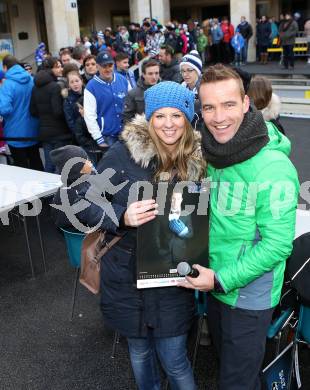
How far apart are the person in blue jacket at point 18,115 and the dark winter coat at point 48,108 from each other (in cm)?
12

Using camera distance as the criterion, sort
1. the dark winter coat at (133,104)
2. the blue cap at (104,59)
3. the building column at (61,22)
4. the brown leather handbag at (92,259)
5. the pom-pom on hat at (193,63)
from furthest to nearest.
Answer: the building column at (61,22) < the blue cap at (104,59) < the dark winter coat at (133,104) < the pom-pom on hat at (193,63) < the brown leather handbag at (92,259)

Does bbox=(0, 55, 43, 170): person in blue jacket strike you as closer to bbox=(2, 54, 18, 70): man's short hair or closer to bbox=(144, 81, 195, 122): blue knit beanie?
bbox=(2, 54, 18, 70): man's short hair

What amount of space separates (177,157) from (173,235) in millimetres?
328

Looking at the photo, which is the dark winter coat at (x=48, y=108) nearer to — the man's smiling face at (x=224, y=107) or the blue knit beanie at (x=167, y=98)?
the blue knit beanie at (x=167, y=98)

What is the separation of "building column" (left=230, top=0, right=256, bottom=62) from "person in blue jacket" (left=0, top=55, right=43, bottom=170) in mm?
15640

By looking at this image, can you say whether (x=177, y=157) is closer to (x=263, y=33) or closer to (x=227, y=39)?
(x=227, y=39)

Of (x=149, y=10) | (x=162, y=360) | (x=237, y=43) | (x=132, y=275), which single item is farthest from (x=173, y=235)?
(x=149, y=10)

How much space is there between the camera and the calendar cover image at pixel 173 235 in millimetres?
1825

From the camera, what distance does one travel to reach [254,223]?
5.68 feet

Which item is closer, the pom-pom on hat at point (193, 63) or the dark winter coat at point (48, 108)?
the pom-pom on hat at point (193, 63)

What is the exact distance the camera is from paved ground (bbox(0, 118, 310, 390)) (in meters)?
2.80

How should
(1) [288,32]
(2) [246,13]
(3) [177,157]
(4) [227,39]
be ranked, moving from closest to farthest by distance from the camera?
(3) [177,157]
(1) [288,32]
(4) [227,39]
(2) [246,13]

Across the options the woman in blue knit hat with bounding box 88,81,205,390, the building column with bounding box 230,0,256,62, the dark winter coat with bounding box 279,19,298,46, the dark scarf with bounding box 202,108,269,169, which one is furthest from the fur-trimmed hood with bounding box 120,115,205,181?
the building column with bounding box 230,0,256,62

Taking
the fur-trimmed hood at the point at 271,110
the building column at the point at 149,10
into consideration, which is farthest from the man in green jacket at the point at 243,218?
the building column at the point at 149,10
